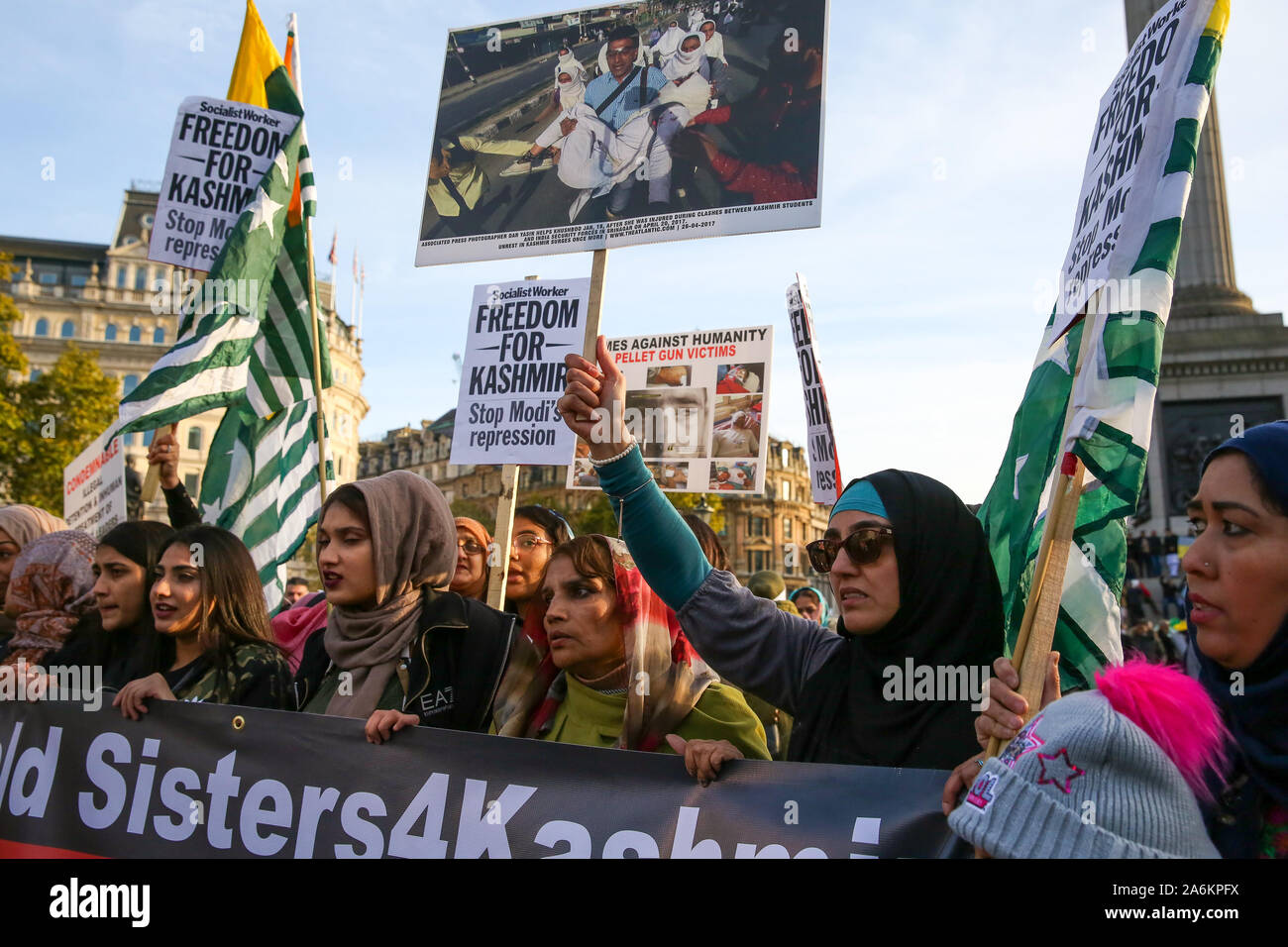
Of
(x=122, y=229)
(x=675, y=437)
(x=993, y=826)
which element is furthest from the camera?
(x=122, y=229)

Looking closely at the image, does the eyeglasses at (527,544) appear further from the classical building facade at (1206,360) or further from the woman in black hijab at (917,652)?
the classical building facade at (1206,360)

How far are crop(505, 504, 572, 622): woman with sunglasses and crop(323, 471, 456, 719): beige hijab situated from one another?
4.61 feet

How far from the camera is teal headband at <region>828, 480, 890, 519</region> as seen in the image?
2820mm

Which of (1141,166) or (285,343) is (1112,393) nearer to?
(1141,166)

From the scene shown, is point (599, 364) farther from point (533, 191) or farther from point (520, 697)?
point (533, 191)

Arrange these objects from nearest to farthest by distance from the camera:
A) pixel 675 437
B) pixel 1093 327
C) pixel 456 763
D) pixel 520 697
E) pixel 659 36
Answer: pixel 1093 327 < pixel 456 763 < pixel 520 697 < pixel 659 36 < pixel 675 437

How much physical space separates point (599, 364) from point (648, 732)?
115 cm

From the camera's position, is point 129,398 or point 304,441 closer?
point 129,398

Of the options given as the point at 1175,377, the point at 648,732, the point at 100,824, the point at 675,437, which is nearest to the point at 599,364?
the point at 648,732

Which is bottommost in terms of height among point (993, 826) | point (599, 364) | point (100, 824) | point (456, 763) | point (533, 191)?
point (100, 824)

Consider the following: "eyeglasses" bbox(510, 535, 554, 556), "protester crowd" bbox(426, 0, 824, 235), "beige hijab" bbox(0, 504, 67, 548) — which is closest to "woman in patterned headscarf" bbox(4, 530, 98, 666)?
"beige hijab" bbox(0, 504, 67, 548)

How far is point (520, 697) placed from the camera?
12.2 feet

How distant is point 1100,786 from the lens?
1651mm

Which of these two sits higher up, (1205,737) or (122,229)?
(122,229)
